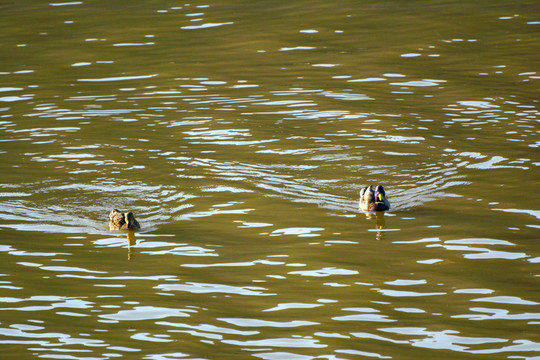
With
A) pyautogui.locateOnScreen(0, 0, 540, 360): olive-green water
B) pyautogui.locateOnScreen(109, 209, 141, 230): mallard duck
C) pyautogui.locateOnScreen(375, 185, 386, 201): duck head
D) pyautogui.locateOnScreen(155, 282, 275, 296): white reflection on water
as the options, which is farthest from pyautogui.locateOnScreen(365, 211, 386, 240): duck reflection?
pyautogui.locateOnScreen(109, 209, 141, 230): mallard duck

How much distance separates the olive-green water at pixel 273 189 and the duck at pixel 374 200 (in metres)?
0.15

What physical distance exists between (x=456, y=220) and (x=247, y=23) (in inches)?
608

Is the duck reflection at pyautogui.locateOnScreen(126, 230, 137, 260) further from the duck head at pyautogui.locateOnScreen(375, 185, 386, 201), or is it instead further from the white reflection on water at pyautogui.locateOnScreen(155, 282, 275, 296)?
the duck head at pyautogui.locateOnScreen(375, 185, 386, 201)

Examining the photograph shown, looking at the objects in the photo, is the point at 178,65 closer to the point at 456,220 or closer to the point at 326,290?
the point at 456,220

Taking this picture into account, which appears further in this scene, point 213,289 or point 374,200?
point 374,200

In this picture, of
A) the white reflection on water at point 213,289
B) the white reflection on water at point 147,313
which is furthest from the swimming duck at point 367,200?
the white reflection on water at point 147,313

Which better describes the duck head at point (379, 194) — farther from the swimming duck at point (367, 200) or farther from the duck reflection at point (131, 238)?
the duck reflection at point (131, 238)

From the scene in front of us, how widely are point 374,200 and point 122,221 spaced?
3.33m

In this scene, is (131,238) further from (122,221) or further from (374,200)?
(374,200)

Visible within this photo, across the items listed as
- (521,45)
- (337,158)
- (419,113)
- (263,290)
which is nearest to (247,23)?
(521,45)

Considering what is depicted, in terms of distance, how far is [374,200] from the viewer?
1245 centimetres

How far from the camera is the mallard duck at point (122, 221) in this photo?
465 inches

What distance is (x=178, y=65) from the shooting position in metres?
22.2

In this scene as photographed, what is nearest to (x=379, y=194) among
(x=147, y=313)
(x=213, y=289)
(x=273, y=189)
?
(x=273, y=189)
